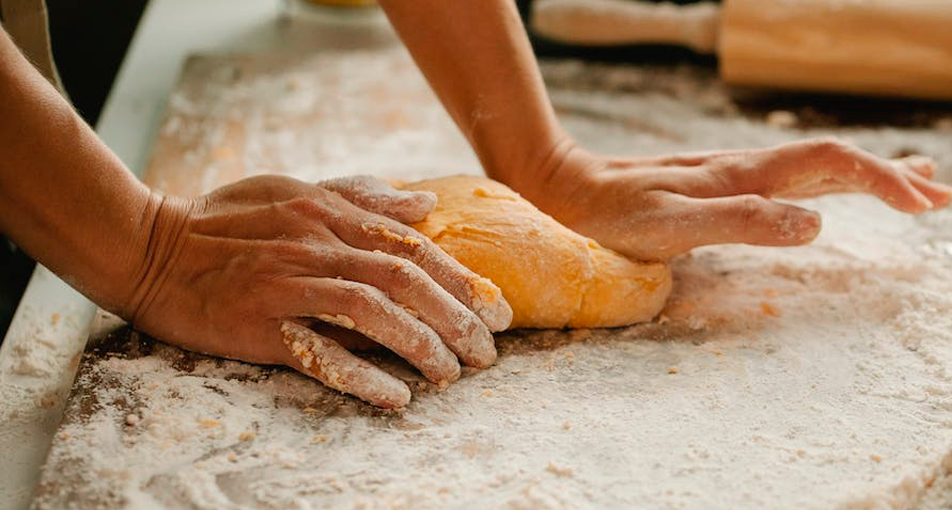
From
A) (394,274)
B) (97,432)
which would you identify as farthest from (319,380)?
(97,432)

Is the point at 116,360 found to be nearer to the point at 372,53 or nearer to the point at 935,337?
the point at 935,337

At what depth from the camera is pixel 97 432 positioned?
1.34 metres

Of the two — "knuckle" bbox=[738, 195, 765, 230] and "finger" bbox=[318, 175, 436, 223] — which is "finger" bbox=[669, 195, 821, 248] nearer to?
"knuckle" bbox=[738, 195, 765, 230]

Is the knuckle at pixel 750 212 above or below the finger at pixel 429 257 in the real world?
above

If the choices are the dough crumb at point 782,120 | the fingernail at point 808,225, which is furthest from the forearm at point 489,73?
the dough crumb at point 782,120

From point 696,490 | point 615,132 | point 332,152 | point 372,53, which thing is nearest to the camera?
point 696,490

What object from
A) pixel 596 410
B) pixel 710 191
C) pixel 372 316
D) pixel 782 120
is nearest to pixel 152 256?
pixel 372 316

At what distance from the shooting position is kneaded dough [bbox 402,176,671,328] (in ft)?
5.17

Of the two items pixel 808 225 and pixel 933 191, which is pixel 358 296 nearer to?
pixel 808 225

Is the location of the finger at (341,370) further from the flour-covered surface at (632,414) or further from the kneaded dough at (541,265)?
the kneaded dough at (541,265)

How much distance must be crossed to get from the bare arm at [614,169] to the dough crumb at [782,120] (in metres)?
0.69

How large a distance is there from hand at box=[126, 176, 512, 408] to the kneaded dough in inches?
3.0

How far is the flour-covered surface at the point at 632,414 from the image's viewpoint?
1.25m

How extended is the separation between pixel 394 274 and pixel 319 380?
7.9 inches
